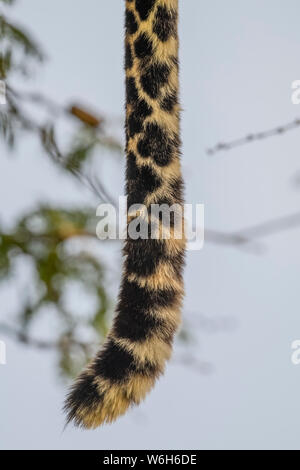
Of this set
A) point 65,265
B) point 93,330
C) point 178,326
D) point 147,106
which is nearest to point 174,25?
point 147,106

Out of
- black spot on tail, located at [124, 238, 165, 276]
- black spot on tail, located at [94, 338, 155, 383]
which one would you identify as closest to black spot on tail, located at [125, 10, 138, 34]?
black spot on tail, located at [124, 238, 165, 276]

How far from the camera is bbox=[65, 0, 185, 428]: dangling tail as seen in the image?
3.68 feet

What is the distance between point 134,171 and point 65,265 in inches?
18.2

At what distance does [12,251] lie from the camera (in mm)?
1481

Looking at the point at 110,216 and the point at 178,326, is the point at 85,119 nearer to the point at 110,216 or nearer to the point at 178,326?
the point at 110,216

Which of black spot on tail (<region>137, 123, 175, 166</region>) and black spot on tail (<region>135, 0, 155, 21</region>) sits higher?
black spot on tail (<region>135, 0, 155, 21</region>)

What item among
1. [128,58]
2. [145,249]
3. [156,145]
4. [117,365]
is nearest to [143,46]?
[128,58]

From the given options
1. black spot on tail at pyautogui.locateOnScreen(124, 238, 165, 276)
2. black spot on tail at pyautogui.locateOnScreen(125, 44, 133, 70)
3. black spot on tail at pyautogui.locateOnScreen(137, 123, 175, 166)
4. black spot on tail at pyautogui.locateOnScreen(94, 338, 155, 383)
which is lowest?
black spot on tail at pyautogui.locateOnScreen(94, 338, 155, 383)

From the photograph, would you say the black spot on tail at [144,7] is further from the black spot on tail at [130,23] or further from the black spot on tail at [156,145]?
the black spot on tail at [156,145]

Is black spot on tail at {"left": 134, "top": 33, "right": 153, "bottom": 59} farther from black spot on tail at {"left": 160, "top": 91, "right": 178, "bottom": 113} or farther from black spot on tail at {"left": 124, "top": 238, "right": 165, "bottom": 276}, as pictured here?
black spot on tail at {"left": 124, "top": 238, "right": 165, "bottom": 276}

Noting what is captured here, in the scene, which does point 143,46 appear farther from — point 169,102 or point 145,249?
point 145,249

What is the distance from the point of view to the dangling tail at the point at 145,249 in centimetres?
112

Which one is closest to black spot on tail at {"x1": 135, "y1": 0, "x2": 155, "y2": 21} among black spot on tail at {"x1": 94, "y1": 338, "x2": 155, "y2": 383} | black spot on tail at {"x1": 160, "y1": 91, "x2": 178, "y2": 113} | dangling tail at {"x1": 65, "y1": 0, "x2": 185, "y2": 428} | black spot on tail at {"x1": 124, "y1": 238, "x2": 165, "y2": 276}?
dangling tail at {"x1": 65, "y1": 0, "x2": 185, "y2": 428}

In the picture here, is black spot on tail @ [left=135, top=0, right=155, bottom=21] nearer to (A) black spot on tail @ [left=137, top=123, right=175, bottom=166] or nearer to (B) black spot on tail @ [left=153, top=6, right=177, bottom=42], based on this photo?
(B) black spot on tail @ [left=153, top=6, right=177, bottom=42]
